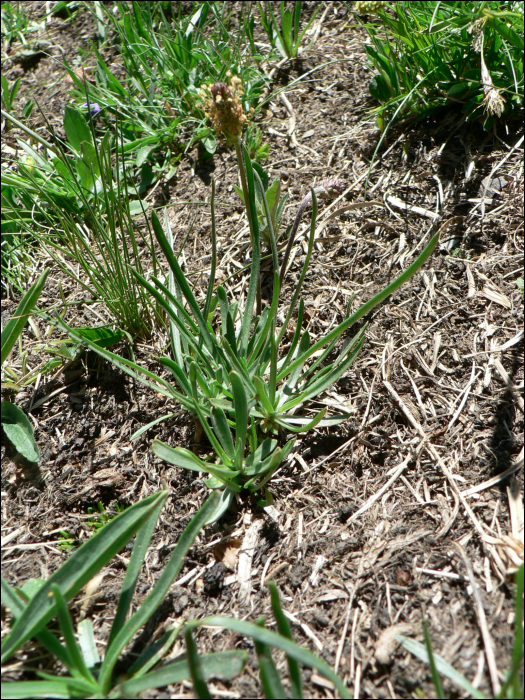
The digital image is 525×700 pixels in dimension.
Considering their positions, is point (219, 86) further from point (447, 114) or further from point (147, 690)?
point (147, 690)

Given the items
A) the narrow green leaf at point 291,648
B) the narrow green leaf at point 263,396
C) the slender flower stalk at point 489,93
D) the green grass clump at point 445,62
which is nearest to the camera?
the narrow green leaf at point 291,648

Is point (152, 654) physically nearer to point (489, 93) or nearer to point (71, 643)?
point (71, 643)

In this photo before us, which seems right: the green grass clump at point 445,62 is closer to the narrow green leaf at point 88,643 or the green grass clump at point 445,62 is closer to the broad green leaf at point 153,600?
the broad green leaf at point 153,600

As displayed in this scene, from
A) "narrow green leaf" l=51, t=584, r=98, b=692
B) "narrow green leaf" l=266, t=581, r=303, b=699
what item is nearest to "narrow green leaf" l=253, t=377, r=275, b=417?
"narrow green leaf" l=266, t=581, r=303, b=699

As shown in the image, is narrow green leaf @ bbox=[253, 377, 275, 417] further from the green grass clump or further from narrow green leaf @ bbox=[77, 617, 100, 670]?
the green grass clump

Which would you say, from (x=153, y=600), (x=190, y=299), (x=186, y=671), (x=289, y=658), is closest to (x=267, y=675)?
(x=289, y=658)

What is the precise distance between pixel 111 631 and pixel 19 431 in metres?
0.67

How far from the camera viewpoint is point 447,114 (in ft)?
6.56

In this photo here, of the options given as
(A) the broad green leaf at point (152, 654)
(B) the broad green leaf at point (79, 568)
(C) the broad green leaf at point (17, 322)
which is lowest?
(A) the broad green leaf at point (152, 654)

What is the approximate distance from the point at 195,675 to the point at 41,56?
3.21 metres

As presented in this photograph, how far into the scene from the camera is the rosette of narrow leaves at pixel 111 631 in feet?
3.34

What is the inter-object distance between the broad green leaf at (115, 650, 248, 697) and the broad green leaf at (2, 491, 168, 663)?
212 millimetres

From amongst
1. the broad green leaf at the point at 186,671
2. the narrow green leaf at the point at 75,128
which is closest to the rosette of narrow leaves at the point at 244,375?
the broad green leaf at the point at 186,671

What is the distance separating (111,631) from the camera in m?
1.12
